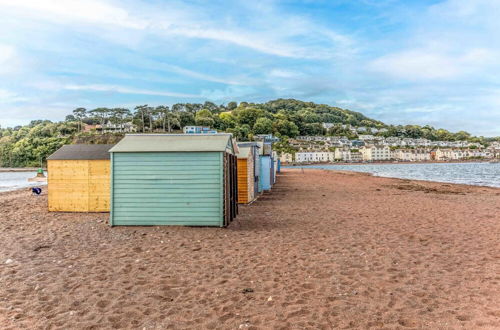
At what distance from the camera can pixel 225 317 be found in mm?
4242

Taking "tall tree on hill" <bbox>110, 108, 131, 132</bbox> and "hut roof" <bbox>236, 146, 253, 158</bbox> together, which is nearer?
"hut roof" <bbox>236, 146, 253, 158</bbox>

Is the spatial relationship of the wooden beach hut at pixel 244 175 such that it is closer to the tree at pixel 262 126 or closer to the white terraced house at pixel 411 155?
the tree at pixel 262 126

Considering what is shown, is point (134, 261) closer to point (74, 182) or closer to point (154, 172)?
point (154, 172)

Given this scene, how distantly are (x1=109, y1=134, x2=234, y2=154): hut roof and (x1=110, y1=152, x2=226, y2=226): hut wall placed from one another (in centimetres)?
13

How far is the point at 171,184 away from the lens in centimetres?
934

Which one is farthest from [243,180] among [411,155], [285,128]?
[411,155]

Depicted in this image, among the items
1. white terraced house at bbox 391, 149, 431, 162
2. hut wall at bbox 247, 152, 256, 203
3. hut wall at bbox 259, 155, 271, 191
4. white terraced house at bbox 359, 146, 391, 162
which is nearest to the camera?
hut wall at bbox 247, 152, 256, 203

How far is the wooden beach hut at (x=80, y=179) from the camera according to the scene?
1213 cm

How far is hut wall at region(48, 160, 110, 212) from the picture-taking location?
12.1m

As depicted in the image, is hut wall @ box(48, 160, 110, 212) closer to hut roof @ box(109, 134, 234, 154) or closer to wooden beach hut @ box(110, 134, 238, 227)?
hut roof @ box(109, 134, 234, 154)

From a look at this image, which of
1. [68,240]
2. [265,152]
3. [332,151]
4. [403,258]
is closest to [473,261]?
[403,258]

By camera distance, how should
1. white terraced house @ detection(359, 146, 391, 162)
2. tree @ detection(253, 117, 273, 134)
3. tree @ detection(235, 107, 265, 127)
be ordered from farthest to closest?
white terraced house @ detection(359, 146, 391, 162) → tree @ detection(235, 107, 265, 127) → tree @ detection(253, 117, 273, 134)

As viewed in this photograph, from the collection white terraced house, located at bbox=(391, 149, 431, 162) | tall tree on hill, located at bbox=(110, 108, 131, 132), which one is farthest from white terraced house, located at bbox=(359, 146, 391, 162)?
tall tree on hill, located at bbox=(110, 108, 131, 132)

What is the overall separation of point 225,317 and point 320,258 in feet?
9.69
